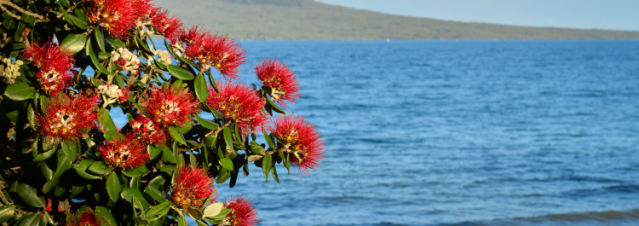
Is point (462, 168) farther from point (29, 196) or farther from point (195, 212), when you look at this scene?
point (29, 196)

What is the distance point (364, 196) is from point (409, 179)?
5.10ft

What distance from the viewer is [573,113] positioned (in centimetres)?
2239

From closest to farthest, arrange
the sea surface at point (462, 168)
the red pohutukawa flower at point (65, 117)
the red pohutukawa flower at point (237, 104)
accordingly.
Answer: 1. the red pohutukawa flower at point (65, 117)
2. the red pohutukawa flower at point (237, 104)
3. the sea surface at point (462, 168)

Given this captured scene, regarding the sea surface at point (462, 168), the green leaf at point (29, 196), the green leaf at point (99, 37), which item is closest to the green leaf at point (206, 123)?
the green leaf at point (99, 37)

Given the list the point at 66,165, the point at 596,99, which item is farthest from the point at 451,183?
the point at 596,99

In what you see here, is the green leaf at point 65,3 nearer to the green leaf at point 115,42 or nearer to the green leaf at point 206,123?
the green leaf at point 115,42

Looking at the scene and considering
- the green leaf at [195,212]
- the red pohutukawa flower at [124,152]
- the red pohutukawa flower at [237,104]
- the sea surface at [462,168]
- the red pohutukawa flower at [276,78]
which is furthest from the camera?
the sea surface at [462,168]

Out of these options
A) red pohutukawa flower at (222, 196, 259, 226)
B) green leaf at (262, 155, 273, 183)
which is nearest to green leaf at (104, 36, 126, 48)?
green leaf at (262, 155, 273, 183)

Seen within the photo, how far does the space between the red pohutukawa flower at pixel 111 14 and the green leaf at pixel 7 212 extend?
0.63 meters

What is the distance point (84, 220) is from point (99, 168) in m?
0.22

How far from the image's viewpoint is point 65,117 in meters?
1.40

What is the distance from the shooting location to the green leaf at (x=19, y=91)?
1367mm

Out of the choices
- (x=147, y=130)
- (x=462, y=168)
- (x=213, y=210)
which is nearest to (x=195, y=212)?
(x=213, y=210)

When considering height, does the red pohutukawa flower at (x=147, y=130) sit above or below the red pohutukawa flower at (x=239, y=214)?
above
